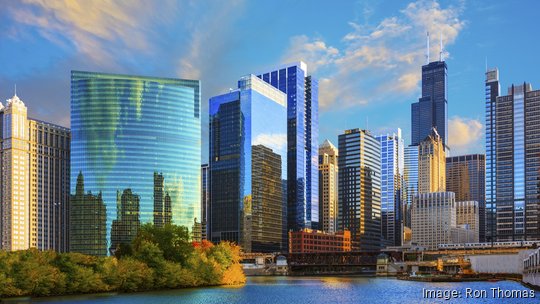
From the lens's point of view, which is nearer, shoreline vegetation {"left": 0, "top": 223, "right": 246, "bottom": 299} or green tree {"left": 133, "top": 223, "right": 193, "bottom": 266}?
shoreline vegetation {"left": 0, "top": 223, "right": 246, "bottom": 299}

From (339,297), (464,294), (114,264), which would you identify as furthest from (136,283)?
(464,294)

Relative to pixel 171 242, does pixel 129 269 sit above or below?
below

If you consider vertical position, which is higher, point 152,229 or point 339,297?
point 152,229

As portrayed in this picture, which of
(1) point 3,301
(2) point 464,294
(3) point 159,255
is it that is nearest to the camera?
(1) point 3,301

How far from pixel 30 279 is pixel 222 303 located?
35021mm

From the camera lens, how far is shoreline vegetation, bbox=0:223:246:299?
12264 centimetres

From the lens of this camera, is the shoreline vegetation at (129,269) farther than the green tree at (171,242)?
No

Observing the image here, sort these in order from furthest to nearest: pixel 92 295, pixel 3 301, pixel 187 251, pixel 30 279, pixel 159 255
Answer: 1. pixel 187 251
2. pixel 159 255
3. pixel 92 295
4. pixel 30 279
5. pixel 3 301

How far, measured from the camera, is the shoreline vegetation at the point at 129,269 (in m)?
123

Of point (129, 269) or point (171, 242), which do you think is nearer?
point (129, 269)

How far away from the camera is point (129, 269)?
143m

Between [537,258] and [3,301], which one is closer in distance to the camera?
[3,301]

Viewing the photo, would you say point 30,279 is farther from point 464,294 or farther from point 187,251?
point 464,294

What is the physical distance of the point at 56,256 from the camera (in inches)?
5221
